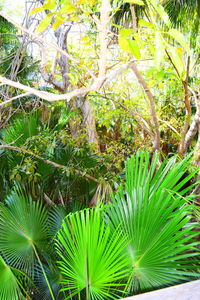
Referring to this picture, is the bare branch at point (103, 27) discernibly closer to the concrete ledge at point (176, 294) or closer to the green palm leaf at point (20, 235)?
the concrete ledge at point (176, 294)

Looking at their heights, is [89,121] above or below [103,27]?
below

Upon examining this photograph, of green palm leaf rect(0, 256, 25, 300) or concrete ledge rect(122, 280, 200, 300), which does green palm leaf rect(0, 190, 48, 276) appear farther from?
concrete ledge rect(122, 280, 200, 300)

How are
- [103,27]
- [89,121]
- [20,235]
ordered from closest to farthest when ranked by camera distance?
[103,27] → [20,235] → [89,121]

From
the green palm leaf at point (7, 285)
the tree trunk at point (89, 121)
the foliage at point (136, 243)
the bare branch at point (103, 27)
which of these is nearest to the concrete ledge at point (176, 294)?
the foliage at point (136, 243)

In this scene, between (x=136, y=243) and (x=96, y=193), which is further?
(x=96, y=193)

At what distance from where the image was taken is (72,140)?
2762 millimetres

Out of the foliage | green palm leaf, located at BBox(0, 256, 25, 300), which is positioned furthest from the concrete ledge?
green palm leaf, located at BBox(0, 256, 25, 300)

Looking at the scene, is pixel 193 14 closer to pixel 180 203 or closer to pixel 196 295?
pixel 180 203

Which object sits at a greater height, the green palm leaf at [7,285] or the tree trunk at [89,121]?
the tree trunk at [89,121]

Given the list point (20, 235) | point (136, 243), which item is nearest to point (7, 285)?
point (20, 235)

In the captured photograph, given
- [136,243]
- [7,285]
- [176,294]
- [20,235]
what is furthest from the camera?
[20,235]

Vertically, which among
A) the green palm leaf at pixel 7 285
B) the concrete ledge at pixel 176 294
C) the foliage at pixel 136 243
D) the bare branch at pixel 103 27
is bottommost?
the green palm leaf at pixel 7 285

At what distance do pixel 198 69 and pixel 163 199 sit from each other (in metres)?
3.59

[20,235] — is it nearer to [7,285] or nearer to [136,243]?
[7,285]
